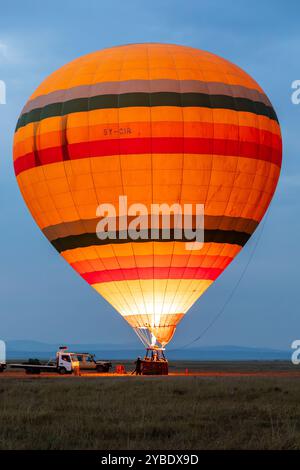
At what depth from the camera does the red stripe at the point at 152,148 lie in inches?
1521

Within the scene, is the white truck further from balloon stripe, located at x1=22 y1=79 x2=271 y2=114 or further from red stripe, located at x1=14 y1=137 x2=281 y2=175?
balloon stripe, located at x1=22 y1=79 x2=271 y2=114

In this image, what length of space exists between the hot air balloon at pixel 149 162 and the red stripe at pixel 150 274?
0.19 feet

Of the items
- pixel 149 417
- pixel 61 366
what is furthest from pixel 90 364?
pixel 149 417

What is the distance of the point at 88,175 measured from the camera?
130 ft

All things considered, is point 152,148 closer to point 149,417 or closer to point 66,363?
point 66,363

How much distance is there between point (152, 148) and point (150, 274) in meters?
6.10

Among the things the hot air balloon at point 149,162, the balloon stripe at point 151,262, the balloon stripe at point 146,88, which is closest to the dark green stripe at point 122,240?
the hot air balloon at point 149,162

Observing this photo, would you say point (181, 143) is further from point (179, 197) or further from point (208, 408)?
point (208, 408)

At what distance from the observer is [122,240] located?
132 ft

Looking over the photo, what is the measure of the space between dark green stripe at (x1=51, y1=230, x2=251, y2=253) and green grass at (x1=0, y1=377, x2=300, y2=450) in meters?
8.53

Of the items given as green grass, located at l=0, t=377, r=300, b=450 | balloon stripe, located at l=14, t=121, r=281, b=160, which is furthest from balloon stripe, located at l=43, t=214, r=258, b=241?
green grass, located at l=0, t=377, r=300, b=450

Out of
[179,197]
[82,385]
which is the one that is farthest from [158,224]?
[82,385]

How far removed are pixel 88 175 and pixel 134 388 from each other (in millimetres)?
11239

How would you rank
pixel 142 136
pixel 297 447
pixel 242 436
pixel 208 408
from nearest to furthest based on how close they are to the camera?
pixel 297 447 < pixel 242 436 < pixel 208 408 < pixel 142 136
